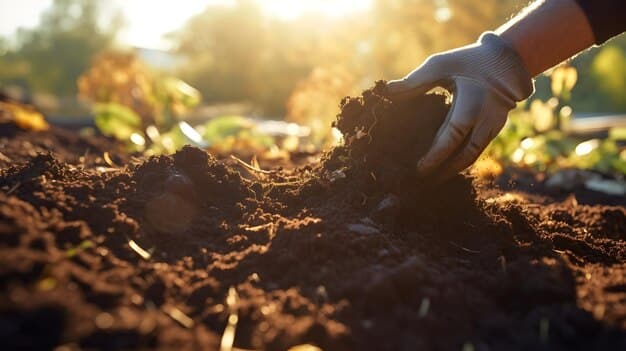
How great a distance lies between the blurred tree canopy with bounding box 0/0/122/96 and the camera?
80.9 ft

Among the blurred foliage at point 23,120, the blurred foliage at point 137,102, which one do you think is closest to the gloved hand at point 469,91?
the blurred foliage at point 137,102

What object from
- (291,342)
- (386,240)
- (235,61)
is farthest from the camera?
(235,61)

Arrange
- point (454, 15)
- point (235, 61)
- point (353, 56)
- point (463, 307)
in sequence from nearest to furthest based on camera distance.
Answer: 1. point (463, 307)
2. point (454, 15)
3. point (353, 56)
4. point (235, 61)

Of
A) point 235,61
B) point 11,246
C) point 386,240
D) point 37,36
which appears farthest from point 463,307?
point 37,36

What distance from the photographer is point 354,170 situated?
6.57ft

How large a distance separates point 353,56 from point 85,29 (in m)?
15.0

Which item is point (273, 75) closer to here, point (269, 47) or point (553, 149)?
point (269, 47)

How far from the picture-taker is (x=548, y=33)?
6.54ft

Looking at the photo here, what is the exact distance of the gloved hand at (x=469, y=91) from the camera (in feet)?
6.38

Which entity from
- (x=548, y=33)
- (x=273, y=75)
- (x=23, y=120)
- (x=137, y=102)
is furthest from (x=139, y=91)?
(x=273, y=75)

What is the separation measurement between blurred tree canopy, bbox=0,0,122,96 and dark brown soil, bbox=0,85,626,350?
24.6 meters

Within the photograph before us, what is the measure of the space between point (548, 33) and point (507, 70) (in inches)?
8.3

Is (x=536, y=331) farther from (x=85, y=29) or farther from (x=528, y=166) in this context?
(x=85, y=29)

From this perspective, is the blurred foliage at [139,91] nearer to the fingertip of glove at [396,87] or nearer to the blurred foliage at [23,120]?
the blurred foliage at [23,120]
